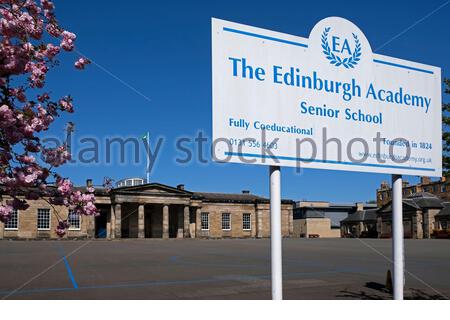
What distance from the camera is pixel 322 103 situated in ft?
23.9

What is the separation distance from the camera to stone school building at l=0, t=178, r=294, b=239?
67.6m

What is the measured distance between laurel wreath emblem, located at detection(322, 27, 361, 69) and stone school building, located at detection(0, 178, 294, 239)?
203ft

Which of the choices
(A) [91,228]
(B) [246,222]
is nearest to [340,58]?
(A) [91,228]

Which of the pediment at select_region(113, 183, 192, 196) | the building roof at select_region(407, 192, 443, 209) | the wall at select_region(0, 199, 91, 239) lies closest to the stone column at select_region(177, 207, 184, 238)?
the pediment at select_region(113, 183, 192, 196)

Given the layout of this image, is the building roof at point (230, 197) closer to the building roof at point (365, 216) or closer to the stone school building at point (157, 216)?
the stone school building at point (157, 216)

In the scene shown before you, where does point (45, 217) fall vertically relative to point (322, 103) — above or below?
below

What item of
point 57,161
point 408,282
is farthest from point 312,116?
point 408,282

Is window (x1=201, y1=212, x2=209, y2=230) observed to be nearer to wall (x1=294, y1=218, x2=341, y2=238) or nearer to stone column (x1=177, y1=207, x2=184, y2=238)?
stone column (x1=177, y1=207, x2=184, y2=238)

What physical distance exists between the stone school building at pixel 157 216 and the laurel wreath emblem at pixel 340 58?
203 ft

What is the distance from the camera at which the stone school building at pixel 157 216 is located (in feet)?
222

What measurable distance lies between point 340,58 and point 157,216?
75.0 metres

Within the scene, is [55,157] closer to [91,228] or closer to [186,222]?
[91,228]

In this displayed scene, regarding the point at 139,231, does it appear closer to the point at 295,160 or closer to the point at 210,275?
the point at 210,275

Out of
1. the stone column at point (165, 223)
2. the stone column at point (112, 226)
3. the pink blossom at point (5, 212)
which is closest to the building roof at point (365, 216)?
the stone column at point (165, 223)
